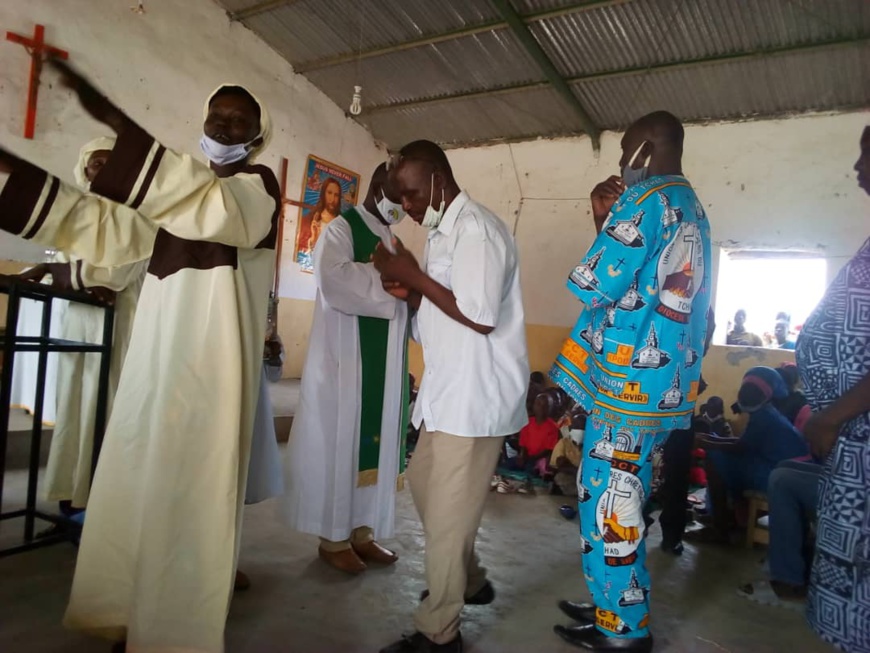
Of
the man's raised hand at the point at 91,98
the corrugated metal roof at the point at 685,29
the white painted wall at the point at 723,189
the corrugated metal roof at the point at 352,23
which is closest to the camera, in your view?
the man's raised hand at the point at 91,98

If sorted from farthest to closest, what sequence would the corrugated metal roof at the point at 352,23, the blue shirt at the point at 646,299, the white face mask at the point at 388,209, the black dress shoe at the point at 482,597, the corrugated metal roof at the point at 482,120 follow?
the corrugated metal roof at the point at 482,120, the corrugated metal roof at the point at 352,23, the white face mask at the point at 388,209, the black dress shoe at the point at 482,597, the blue shirt at the point at 646,299

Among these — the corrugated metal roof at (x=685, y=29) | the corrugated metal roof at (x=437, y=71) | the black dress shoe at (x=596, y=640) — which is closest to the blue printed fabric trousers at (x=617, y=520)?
the black dress shoe at (x=596, y=640)

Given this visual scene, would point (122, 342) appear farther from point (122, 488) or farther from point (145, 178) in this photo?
point (145, 178)

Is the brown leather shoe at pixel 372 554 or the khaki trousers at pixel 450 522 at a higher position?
the khaki trousers at pixel 450 522

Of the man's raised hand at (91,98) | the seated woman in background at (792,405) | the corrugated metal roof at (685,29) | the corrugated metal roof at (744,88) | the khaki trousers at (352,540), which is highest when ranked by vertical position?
the corrugated metal roof at (685,29)

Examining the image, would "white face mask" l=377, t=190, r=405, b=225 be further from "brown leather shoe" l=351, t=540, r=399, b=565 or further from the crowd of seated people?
→ the crowd of seated people

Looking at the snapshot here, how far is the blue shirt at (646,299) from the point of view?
6.25 feet

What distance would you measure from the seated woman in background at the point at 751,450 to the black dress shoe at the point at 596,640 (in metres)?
1.68

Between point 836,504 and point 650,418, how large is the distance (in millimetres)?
612

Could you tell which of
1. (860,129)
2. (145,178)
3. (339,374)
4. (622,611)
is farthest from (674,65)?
(145,178)

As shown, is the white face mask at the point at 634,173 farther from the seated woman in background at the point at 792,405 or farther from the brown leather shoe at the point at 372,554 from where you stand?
the seated woman in background at the point at 792,405

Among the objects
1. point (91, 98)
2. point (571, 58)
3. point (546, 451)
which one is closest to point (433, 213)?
point (91, 98)

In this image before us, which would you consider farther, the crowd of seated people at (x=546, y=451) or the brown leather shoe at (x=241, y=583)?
the crowd of seated people at (x=546, y=451)

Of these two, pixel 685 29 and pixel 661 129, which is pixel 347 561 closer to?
pixel 661 129
